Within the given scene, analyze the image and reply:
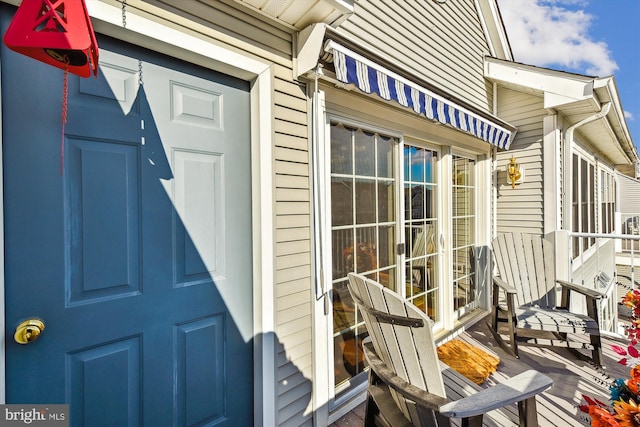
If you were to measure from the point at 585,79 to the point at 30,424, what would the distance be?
495 cm

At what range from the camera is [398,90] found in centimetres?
219

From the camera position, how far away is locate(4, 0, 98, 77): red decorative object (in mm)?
870

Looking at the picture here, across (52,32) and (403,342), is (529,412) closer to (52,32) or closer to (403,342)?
(403,342)

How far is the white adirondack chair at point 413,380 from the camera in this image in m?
1.23

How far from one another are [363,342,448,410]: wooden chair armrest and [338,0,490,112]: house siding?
6.50ft

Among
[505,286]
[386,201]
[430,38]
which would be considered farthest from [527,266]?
[430,38]

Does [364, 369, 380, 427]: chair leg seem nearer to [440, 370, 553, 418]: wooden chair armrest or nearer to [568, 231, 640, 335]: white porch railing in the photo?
[440, 370, 553, 418]: wooden chair armrest

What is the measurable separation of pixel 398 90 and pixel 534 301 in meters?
2.80

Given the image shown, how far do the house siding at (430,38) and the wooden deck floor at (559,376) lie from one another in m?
2.58

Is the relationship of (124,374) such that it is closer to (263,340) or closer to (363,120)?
(263,340)

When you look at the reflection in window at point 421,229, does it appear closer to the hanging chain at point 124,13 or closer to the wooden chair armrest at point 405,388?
the wooden chair armrest at point 405,388

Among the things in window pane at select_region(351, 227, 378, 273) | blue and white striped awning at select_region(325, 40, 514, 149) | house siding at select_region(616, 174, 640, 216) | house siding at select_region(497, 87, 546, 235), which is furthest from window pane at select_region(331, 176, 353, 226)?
house siding at select_region(616, 174, 640, 216)

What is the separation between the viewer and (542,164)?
3.71 meters

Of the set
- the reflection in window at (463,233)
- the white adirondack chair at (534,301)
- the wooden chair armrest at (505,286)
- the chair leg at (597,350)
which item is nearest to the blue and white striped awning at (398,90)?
the reflection in window at (463,233)
